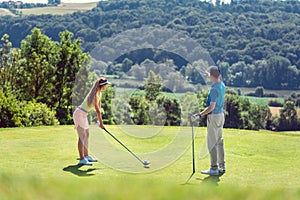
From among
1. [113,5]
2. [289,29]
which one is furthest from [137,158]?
[113,5]

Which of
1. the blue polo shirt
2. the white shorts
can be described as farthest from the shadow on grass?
the blue polo shirt

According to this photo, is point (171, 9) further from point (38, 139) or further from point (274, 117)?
point (38, 139)

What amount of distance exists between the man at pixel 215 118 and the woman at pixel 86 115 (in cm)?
184

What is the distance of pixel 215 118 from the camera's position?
9.35 metres

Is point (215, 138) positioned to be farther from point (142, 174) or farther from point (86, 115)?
point (86, 115)

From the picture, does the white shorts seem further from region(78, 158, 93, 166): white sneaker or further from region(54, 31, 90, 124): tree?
region(54, 31, 90, 124): tree

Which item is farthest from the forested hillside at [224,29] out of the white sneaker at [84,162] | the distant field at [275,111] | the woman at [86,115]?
the white sneaker at [84,162]

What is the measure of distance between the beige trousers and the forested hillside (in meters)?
66.3

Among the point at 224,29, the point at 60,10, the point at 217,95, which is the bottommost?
the point at 217,95

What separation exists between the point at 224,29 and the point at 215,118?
4041 inches

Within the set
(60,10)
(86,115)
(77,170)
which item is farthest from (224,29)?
(77,170)

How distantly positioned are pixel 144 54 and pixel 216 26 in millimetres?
93049

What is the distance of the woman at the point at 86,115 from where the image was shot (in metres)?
9.76

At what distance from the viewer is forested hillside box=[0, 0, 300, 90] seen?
92.3 m
